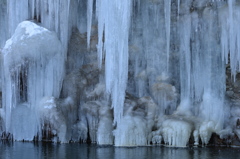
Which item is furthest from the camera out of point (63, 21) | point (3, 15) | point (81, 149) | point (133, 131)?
point (3, 15)

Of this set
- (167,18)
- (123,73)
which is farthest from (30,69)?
(167,18)

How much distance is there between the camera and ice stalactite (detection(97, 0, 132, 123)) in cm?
1366

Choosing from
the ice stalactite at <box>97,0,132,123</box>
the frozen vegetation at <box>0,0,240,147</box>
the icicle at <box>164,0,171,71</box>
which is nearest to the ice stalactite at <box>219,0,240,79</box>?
the frozen vegetation at <box>0,0,240,147</box>

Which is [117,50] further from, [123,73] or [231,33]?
[231,33]

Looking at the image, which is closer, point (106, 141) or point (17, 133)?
point (106, 141)

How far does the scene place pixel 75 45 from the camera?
17016 mm

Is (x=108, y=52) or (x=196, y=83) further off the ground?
(x=108, y=52)

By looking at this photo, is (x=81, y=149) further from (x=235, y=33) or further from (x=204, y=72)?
(x=235, y=33)

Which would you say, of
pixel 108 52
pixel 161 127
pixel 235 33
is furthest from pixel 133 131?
pixel 235 33

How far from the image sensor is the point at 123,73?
13680 mm

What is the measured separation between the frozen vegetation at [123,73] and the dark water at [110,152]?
3.52 ft

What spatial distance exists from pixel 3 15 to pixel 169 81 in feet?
27.4

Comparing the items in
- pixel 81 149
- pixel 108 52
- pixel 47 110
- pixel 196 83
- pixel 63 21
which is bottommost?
pixel 81 149

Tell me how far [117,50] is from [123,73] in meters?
0.87
